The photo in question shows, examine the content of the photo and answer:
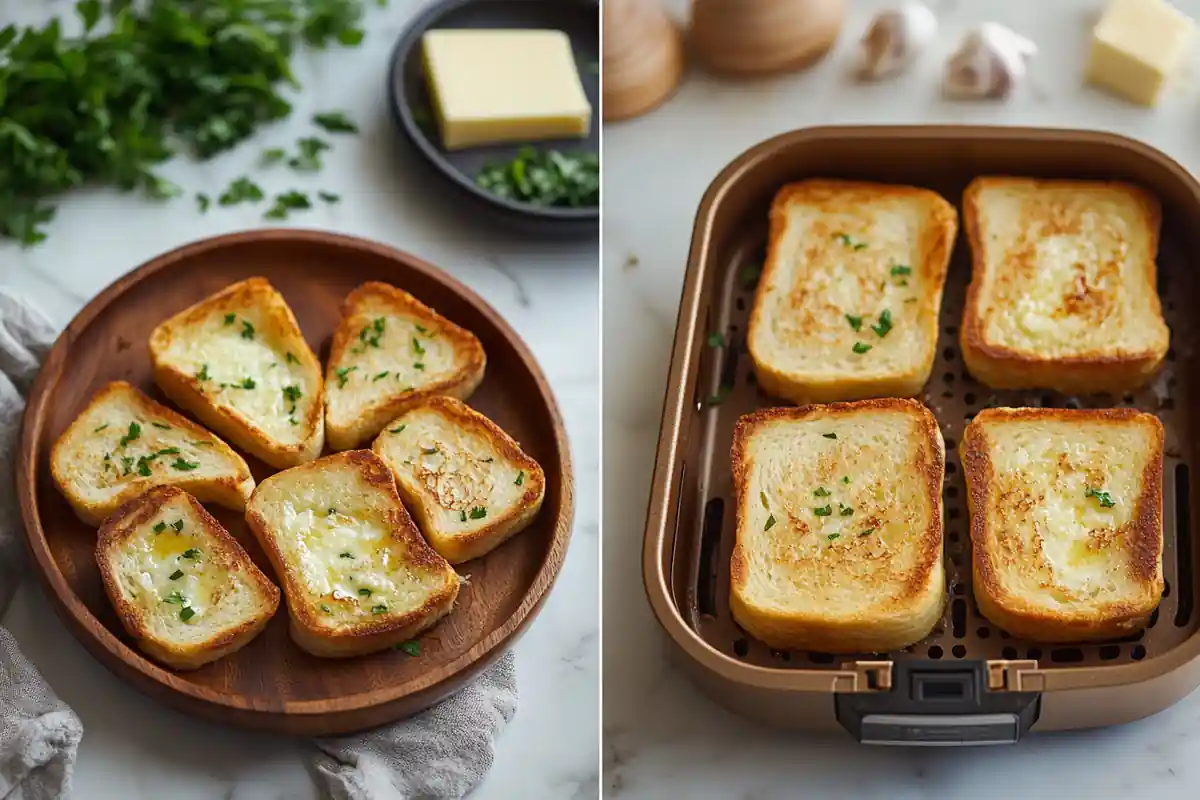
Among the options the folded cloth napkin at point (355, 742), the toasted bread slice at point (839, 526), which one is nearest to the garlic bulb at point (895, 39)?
the toasted bread slice at point (839, 526)

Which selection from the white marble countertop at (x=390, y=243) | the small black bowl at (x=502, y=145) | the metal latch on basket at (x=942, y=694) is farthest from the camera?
the small black bowl at (x=502, y=145)

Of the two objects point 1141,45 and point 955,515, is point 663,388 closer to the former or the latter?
point 955,515

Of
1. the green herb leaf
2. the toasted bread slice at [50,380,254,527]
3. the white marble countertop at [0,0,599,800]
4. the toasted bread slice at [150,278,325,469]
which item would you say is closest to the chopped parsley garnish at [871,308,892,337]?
the white marble countertop at [0,0,599,800]

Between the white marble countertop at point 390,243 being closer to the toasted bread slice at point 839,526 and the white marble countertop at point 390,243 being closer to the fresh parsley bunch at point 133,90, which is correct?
the fresh parsley bunch at point 133,90

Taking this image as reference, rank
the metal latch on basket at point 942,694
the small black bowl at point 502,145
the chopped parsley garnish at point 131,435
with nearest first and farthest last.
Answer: the metal latch on basket at point 942,694 < the chopped parsley garnish at point 131,435 < the small black bowl at point 502,145

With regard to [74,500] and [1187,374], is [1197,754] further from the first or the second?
[74,500]

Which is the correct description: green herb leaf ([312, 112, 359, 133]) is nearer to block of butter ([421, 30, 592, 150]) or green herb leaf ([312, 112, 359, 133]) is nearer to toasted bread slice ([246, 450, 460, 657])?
A: block of butter ([421, 30, 592, 150])
